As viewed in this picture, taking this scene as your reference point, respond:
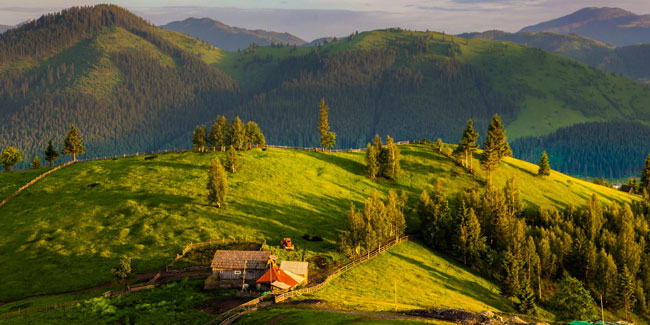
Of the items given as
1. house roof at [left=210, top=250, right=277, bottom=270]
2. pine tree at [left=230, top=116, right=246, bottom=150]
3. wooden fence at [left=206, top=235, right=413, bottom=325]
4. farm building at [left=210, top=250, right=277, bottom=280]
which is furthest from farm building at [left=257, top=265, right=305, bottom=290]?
pine tree at [left=230, top=116, right=246, bottom=150]

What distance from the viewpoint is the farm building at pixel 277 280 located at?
71.7 meters

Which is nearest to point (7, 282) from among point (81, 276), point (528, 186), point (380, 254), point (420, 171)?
point (81, 276)

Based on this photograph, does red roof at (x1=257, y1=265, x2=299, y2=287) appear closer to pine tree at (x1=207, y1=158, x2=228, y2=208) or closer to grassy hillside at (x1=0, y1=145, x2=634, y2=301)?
grassy hillside at (x1=0, y1=145, x2=634, y2=301)

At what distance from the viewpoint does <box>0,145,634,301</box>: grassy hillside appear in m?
85.5

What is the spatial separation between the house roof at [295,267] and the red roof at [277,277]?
2903mm

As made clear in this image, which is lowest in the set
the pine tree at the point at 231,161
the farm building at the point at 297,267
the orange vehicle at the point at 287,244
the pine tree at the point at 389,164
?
the orange vehicle at the point at 287,244

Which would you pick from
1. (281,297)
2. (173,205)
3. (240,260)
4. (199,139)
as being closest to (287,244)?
(240,260)

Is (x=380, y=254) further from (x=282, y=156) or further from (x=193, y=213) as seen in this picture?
(x=282, y=156)

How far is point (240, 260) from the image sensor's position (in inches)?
3031

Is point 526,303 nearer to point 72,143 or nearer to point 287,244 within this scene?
point 287,244

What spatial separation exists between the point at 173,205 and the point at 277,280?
1764 inches

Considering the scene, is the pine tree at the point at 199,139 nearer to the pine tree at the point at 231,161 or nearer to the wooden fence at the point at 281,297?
the pine tree at the point at 231,161

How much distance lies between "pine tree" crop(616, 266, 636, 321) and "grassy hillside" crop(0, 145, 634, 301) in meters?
40.1

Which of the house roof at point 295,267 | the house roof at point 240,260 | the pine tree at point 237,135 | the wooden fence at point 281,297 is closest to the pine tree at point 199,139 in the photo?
the pine tree at point 237,135
